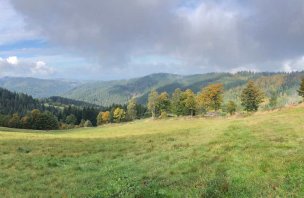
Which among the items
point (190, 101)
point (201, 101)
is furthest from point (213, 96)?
point (190, 101)

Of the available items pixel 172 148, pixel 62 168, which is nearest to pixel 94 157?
pixel 62 168

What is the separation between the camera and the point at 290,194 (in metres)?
13.5

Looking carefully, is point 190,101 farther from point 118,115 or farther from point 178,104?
point 118,115

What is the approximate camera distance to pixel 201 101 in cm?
13338

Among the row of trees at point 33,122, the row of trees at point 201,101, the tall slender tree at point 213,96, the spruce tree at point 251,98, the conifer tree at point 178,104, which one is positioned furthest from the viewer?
the row of trees at point 33,122

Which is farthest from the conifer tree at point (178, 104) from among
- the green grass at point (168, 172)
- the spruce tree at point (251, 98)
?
the green grass at point (168, 172)

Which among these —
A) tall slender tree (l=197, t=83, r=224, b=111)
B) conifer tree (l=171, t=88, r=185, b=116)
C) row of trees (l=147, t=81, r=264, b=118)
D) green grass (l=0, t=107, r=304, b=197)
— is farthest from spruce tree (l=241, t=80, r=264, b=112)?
green grass (l=0, t=107, r=304, b=197)

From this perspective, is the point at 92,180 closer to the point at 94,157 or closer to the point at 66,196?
the point at 66,196

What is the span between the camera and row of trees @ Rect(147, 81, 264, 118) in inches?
4956

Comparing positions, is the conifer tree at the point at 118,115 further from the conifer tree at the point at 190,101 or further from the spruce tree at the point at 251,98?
the spruce tree at the point at 251,98

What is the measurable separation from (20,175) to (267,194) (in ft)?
52.0

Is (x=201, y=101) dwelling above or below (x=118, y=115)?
above

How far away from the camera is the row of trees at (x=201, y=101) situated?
12588 centimetres

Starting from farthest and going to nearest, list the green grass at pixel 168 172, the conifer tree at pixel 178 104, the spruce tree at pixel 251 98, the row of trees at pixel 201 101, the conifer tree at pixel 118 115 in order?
1. the conifer tree at pixel 118 115
2. the conifer tree at pixel 178 104
3. the row of trees at pixel 201 101
4. the spruce tree at pixel 251 98
5. the green grass at pixel 168 172
